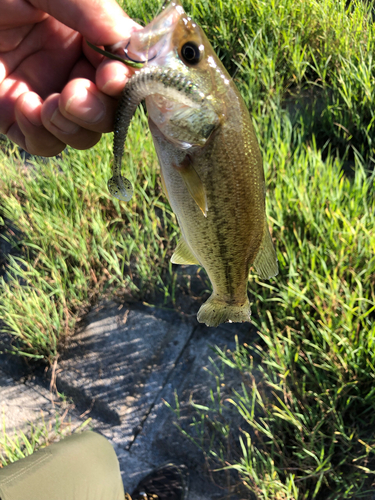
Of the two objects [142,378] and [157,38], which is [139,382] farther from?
[157,38]

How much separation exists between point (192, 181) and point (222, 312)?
1.58 feet

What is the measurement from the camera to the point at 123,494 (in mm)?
2033

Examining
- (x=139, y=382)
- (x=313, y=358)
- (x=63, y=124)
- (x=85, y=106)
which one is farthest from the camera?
(x=139, y=382)

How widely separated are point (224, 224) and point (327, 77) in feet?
7.61

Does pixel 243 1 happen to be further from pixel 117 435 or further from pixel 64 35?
pixel 117 435

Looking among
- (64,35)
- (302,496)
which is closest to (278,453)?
(302,496)

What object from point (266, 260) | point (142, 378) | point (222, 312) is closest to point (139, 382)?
point (142, 378)

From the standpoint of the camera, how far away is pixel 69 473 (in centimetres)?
195

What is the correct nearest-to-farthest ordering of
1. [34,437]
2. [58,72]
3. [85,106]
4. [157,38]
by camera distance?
[157,38]
[85,106]
[58,72]
[34,437]

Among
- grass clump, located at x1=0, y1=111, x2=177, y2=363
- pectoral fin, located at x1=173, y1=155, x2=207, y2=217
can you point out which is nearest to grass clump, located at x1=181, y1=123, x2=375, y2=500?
grass clump, located at x1=0, y1=111, x2=177, y2=363

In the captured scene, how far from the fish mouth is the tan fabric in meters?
1.82

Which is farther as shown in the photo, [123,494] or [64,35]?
[123,494]

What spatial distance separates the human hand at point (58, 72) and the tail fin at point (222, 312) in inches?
25.1

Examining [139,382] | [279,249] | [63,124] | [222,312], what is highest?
[63,124]
